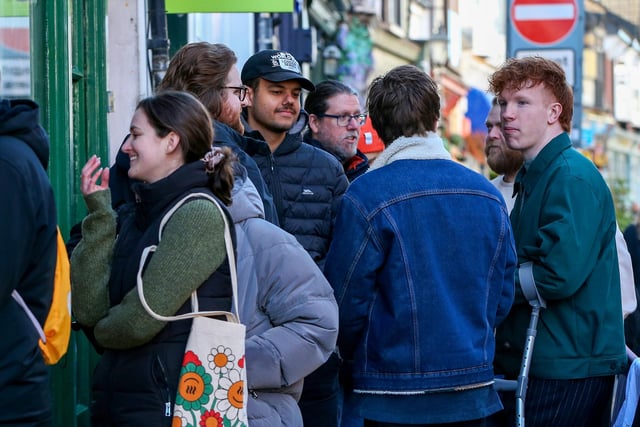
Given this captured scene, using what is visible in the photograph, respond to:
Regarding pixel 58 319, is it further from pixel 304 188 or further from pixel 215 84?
pixel 304 188

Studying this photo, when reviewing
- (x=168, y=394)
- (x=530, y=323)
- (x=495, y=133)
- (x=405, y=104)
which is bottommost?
(x=530, y=323)

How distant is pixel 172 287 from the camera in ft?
13.0

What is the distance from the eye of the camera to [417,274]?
189 inches

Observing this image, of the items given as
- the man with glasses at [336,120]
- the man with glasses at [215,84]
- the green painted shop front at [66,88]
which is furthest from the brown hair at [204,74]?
the man with glasses at [336,120]

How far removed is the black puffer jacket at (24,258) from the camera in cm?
372

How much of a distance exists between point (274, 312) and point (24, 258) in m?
0.95

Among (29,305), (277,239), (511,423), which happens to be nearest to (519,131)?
(511,423)

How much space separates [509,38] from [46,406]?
6.89 metres

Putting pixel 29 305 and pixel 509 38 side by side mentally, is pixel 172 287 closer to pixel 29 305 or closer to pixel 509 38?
pixel 29 305

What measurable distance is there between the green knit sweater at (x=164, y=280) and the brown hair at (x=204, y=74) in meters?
1.04

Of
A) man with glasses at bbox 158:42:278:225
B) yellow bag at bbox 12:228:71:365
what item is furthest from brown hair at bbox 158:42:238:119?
yellow bag at bbox 12:228:71:365

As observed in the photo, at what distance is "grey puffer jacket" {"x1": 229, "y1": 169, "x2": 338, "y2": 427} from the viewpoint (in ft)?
14.3

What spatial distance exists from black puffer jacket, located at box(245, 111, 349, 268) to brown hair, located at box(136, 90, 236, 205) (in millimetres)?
1365

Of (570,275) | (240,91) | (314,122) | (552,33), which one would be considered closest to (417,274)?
(570,275)
